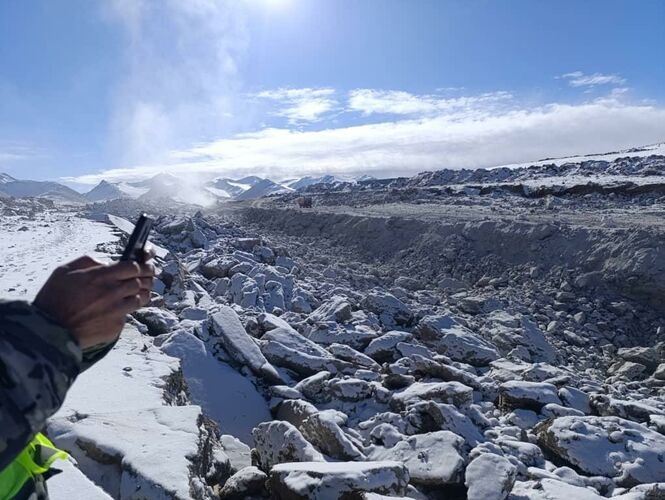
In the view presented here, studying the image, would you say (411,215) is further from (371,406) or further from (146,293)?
(146,293)

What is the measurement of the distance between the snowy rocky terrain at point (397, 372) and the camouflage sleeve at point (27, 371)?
1.69m

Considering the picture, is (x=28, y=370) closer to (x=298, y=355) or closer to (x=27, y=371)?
(x=27, y=371)

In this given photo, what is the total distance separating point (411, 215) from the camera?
1555 centimetres

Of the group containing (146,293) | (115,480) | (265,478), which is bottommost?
(265,478)

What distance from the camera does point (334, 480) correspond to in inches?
118

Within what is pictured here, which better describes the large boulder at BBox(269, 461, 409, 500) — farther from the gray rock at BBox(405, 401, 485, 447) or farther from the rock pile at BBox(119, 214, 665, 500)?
the gray rock at BBox(405, 401, 485, 447)

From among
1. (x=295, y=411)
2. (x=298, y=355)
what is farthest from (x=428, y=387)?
(x=298, y=355)

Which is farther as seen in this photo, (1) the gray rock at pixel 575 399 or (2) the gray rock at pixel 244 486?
(1) the gray rock at pixel 575 399

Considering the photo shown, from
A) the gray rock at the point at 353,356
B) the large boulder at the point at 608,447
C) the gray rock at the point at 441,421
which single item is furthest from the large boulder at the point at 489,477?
the gray rock at the point at 353,356

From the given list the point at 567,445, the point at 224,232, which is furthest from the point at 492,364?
the point at 224,232

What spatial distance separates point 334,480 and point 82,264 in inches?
94.1

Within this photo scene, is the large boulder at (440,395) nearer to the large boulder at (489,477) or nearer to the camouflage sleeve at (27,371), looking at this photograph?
the large boulder at (489,477)

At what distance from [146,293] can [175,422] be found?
235 centimetres

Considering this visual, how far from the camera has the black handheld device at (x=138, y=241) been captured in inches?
47.4
